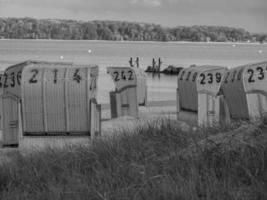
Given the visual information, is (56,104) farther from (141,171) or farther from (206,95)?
(141,171)

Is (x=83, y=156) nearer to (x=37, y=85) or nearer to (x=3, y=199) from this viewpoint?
(x=3, y=199)

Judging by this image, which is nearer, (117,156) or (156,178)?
(156,178)

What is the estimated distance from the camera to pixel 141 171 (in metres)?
6.72

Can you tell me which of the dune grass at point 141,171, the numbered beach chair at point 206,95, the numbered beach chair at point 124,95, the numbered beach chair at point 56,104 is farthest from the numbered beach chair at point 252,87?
the numbered beach chair at point 124,95

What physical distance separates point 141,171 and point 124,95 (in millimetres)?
12776

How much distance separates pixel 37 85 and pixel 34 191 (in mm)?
4945

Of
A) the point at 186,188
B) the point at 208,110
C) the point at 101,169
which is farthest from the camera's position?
the point at 208,110

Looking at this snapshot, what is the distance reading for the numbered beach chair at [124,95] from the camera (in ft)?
63.1

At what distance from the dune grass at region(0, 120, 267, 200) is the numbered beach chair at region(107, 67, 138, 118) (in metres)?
10.7

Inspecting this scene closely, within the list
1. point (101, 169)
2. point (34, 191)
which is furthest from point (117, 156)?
point (34, 191)

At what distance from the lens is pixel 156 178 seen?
644 centimetres

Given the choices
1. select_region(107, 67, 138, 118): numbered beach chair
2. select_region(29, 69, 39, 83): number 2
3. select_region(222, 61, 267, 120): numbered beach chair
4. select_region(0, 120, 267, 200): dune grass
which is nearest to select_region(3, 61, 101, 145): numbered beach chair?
select_region(29, 69, 39, 83): number 2

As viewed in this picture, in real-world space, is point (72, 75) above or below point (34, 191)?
above

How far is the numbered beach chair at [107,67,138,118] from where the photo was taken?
Answer: 19.2 m
